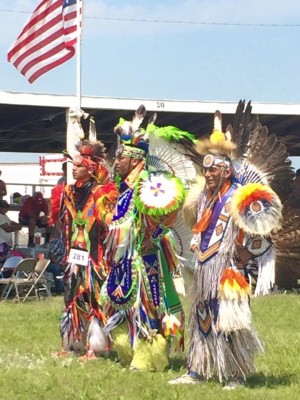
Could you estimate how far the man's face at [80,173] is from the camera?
21.1 ft

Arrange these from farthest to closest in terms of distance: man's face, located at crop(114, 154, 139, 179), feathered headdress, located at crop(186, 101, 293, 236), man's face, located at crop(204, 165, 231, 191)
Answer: man's face, located at crop(114, 154, 139, 179), man's face, located at crop(204, 165, 231, 191), feathered headdress, located at crop(186, 101, 293, 236)

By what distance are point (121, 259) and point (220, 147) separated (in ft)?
3.68

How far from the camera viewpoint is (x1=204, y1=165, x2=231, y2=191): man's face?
526 cm

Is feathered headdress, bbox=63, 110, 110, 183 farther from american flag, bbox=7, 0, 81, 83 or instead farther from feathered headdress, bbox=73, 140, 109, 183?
american flag, bbox=7, 0, 81, 83

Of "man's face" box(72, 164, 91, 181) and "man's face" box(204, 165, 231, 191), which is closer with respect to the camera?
"man's face" box(204, 165, 231, 191)

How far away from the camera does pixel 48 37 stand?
1063 cm

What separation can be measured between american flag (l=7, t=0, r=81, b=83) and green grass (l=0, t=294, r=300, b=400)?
12.8ft

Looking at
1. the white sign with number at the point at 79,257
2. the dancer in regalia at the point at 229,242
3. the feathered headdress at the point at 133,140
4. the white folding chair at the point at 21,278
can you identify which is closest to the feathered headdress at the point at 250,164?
the dancer in regalia at the point at 229,242

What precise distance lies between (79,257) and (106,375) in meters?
1.07

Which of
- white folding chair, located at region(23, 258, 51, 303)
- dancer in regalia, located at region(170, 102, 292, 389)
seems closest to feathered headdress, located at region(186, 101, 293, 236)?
dancer in regalia, located at region(170, 102, 292, 389)

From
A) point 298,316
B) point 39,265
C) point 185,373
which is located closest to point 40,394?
point 185,373

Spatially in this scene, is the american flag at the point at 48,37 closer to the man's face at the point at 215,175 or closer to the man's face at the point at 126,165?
the man's face at the point at 126,165

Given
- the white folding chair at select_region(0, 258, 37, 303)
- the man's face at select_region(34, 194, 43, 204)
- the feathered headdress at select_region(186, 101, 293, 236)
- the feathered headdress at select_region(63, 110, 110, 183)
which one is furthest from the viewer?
the man's face at select_region(34, 194, 43, 204)

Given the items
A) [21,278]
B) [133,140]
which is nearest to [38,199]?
[21,278]
